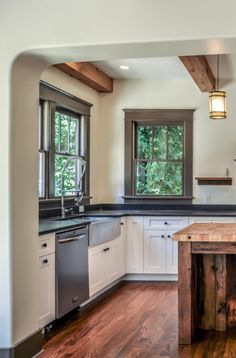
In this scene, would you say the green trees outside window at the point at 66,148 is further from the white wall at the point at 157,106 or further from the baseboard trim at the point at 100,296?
the baseboard trim at the point at 100,296

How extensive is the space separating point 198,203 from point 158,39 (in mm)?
3925

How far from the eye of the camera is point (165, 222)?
240 inches

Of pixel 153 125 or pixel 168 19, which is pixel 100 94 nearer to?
pixel 153 125

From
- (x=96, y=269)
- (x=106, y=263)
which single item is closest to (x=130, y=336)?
(x=96, y=269)

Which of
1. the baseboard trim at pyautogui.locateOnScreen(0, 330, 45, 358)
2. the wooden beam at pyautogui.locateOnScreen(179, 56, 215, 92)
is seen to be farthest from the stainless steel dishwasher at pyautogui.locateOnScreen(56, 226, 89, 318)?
the wooden beam at pyautogui.locateOnScreen(179, 56, 215, 92)

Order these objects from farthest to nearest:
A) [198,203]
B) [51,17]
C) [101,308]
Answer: [198,203] < [101,308] < [51,17]

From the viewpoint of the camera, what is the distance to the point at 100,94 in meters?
6.79

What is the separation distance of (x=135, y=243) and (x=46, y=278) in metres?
2.42

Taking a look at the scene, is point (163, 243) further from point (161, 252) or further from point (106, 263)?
point (106, 263)

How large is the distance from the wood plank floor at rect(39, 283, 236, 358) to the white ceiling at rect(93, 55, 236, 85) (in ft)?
8.78

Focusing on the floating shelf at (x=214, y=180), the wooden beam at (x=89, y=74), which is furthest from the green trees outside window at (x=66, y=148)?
the floating shelf at (x=214, y=180)

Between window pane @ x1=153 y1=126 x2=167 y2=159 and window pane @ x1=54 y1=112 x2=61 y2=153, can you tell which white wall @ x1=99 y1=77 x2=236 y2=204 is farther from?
window pane @ x1=54 y1=112 x2=61 y2=153

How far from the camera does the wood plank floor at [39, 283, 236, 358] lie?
138 inches

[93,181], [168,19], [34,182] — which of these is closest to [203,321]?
[34,182]
